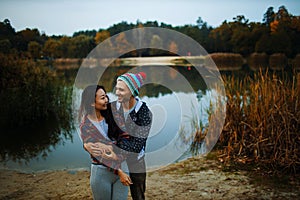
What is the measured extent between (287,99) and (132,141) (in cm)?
272

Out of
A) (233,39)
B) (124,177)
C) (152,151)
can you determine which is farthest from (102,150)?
(233,39)

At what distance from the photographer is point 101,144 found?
5.16 feet

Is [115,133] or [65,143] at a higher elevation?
[115,133]

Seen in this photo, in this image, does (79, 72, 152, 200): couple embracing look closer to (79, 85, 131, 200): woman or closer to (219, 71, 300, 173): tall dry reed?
(79, 85, 131, 200): woman

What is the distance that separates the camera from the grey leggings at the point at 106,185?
5.38 ft

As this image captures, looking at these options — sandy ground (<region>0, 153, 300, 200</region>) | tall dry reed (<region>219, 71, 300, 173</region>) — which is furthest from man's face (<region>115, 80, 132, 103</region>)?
tall dry reed (<region>219, 71, 300, 173</region>)

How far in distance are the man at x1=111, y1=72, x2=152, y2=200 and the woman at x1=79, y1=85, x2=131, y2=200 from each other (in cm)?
5

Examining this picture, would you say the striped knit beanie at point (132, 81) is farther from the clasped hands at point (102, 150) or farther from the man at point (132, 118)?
the clasped hands at point (102, 150)

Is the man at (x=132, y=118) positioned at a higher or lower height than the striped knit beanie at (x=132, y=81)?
lower

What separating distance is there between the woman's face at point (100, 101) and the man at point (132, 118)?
51mm

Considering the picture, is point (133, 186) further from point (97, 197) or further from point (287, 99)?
point (287, 99)

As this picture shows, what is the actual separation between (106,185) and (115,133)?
28 cm

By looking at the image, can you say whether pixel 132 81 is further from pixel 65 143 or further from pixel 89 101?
pixel 65 143

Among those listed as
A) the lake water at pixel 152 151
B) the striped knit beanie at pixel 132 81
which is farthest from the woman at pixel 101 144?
the lake water at pixel 152 151
